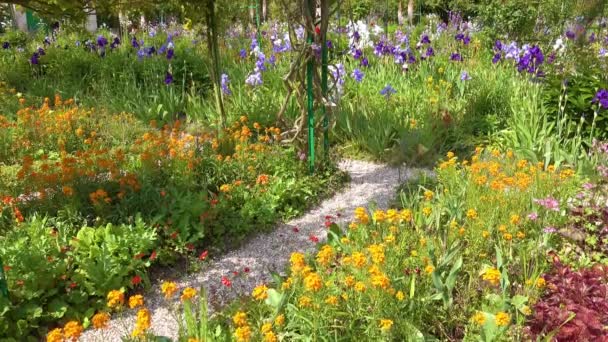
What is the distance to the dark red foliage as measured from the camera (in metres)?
2.29

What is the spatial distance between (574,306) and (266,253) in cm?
176

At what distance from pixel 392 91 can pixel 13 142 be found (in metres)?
3.56

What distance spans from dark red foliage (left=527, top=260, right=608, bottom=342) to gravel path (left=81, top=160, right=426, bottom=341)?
1.22 m

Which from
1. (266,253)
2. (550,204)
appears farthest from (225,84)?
(550,204)

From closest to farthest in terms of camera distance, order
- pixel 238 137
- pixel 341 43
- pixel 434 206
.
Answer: pixel 434 206 < pixel 238 137 < pixel 341 43

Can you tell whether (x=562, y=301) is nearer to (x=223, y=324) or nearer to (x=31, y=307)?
(x=223, y=324)

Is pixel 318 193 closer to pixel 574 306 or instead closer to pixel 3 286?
pixel 574 306

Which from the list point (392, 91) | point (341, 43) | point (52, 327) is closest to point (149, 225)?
point (52, 327)

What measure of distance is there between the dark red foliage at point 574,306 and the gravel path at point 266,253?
1219mm

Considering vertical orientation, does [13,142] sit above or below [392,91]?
below

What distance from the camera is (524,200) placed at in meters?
3.28

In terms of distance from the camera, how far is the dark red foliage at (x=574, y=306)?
7.50 ft

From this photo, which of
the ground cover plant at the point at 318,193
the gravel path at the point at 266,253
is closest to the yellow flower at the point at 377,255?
the ground cover plant at the point at 318,193

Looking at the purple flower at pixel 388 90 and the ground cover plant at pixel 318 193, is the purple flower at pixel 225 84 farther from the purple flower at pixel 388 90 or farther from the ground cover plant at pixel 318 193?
the purple flower at pixel 388 90
